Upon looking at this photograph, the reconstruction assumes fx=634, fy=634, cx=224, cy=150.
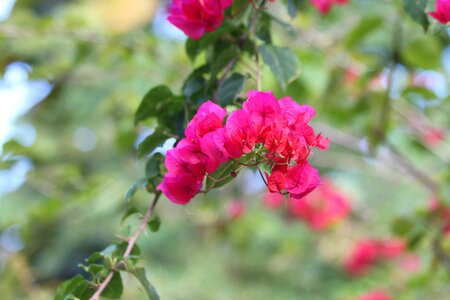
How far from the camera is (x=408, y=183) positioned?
6.95 feet

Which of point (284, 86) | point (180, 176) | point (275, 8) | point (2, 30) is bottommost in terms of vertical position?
point (180, 176)

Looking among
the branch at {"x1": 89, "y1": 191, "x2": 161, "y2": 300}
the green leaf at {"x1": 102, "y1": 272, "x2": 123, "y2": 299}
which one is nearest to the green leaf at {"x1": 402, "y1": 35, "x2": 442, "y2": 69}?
the branch at {"x1": 89, "y1": 191, "x2": 161, "y2": 300}

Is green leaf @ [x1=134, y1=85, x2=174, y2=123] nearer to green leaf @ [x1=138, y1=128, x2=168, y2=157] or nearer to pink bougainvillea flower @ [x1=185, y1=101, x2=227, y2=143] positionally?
green leaf @ [x1=138, y1=128, x2=168, y2=157]

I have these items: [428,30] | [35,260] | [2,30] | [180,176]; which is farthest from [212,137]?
[35,260]

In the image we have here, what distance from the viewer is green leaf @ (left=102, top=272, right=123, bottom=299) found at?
27.6 inches

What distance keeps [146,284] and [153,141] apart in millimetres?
199

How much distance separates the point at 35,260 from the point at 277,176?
3937mm

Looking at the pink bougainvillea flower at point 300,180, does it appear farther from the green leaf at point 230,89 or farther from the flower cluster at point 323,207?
the flower cluster at point 323,207

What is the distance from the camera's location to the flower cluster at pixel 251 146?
613mm

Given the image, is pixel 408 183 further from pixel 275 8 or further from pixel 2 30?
pixel 2 30

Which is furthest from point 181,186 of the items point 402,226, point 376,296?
point 376,296

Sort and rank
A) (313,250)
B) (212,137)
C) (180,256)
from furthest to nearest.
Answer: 1. (180,256)
2. (313,250)
3. (212,137)

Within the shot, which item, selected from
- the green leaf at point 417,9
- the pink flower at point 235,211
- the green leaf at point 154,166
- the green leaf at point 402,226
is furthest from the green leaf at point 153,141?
the pink flower at point 235,211

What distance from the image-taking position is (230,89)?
31.2 inches
